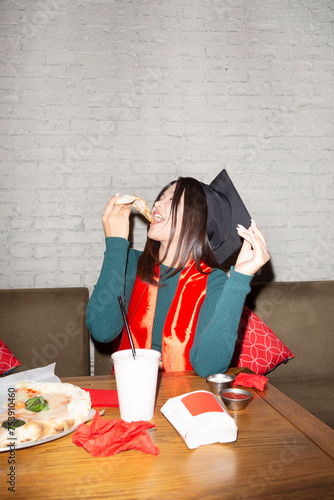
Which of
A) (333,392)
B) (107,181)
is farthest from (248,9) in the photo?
(333,392)

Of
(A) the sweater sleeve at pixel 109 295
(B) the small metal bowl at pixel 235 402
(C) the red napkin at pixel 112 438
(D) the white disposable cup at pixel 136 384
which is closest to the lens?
(C) the red napkin at pixel 112 438

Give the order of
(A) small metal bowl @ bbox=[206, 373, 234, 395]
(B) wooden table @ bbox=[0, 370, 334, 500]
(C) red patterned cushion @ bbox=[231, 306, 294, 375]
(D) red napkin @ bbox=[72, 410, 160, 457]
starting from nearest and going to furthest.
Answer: (B) wooden table @ bbox=[0, 370, 334, 500], (D) red napkin @ bbox=[72, 410, 160, 457], (A) small metal bowl @ bbox=[206, 373, 234, 395], (C) red patterned cushion @ bbox=[231, 306, 294, 375]

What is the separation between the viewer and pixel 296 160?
259 centimetres

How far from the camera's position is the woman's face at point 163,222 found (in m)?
1.72

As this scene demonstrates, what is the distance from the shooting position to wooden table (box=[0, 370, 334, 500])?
0.60 meters

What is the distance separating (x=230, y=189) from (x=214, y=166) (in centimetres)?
68

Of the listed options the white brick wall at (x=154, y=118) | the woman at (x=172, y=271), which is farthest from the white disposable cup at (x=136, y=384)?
the white brick wall at (x=154, y=118)

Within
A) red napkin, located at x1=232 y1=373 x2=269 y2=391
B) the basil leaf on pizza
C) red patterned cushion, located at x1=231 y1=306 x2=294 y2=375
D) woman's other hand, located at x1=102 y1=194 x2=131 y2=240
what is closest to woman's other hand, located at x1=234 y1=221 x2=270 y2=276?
red napkin, located at x1=232 y1=373 x2=269 y2=391

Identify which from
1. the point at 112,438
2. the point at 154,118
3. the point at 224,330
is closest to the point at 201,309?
the point at 224,330

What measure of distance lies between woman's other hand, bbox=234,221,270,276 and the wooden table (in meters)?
0.48

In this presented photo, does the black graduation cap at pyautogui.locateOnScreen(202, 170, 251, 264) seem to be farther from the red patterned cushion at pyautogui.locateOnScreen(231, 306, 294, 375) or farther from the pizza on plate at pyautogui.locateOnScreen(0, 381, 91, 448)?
the pizza on plate at pyautogui.locateOnScreen(0, 381, 91, 448)

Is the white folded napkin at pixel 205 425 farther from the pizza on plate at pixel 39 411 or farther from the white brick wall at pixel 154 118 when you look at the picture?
the white brick wall at pixel 154 118

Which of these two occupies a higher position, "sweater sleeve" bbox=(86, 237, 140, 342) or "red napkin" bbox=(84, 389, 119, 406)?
"sweater sleeve" bbox=(86, 237, 140, 342)

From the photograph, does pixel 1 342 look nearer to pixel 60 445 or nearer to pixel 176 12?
pixel 60 445
